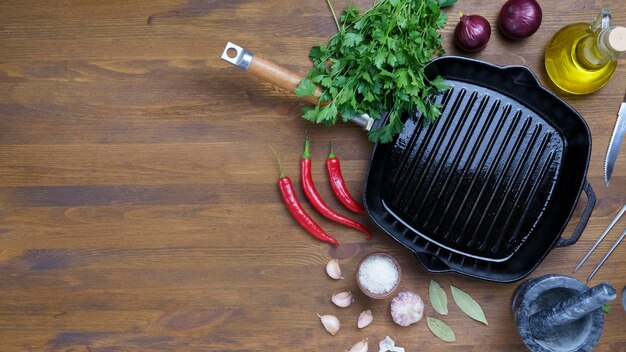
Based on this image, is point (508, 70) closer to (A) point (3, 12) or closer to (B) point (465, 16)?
(B) point (465, 16)

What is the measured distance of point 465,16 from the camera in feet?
4.32

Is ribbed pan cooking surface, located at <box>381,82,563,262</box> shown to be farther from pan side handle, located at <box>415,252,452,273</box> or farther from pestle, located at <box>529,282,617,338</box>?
pestle, located at <box>529,282,617,338</box>

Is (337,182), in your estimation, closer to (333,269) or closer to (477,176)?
(333,269)

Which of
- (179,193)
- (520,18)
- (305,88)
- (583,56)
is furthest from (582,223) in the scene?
(179,193)

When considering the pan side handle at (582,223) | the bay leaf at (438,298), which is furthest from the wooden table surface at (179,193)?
the pan side handle at (582,223)

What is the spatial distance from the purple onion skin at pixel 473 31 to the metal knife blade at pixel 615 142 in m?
0.36

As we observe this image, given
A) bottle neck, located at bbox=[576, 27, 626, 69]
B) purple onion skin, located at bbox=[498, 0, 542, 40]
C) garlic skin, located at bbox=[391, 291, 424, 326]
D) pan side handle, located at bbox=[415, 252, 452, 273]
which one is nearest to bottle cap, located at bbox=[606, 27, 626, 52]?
bottle neck, located at bbox=[576, 27, 626, 69]

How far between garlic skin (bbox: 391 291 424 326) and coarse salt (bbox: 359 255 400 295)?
0.19 ft

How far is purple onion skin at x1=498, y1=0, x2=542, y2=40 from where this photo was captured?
4.26 ft

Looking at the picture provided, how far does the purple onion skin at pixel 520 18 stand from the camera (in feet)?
4.26

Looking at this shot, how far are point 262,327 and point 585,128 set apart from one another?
886mm

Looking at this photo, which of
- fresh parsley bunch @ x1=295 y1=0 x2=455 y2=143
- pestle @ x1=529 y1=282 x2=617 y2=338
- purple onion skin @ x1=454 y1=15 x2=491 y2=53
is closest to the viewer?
pestle @ x1=529 y1=282 x2=617 y2=338

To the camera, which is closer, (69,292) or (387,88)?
(387,88)

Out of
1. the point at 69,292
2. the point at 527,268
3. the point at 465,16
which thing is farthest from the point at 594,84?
the point at 69,292
